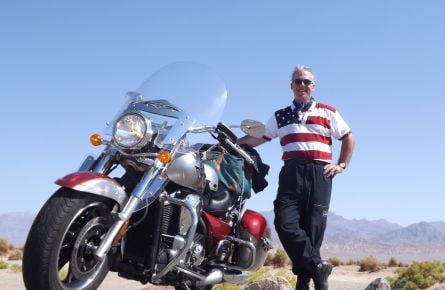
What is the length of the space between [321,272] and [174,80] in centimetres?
208

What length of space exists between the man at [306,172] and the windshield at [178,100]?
99 cm

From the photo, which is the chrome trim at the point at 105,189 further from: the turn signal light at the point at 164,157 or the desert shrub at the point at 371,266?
the desert shrub at the point at 371,266

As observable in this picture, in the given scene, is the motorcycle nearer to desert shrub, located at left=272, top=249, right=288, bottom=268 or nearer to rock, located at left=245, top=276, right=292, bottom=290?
rock, located at left=245, top=276, right=292, bottom=290

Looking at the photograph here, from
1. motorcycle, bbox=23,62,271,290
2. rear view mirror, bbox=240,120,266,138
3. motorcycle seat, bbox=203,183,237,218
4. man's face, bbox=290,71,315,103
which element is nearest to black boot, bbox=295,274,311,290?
motorcycle, bbox=23,62,271,290

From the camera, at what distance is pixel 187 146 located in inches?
171

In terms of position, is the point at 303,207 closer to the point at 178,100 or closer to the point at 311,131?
the point at 311,131

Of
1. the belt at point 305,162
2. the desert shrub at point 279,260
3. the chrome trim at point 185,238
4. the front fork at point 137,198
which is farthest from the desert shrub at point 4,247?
the front fork at point 137,198

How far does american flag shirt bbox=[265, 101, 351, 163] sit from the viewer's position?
5289 mm

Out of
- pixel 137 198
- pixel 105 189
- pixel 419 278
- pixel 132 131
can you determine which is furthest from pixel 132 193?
pixel 419 278

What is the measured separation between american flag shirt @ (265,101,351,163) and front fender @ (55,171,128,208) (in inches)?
81.7

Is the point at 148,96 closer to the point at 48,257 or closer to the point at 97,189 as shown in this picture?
the point at 97,189

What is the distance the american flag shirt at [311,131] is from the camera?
5289 mm

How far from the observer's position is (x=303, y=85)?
215 inches

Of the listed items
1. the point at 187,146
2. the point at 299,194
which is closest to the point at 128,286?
the point at 299,194
